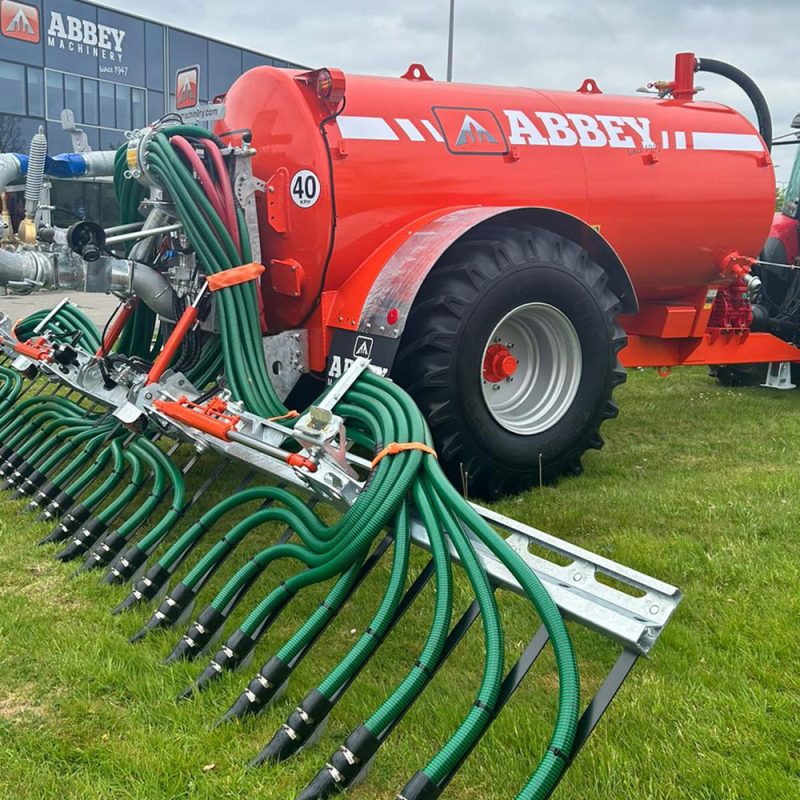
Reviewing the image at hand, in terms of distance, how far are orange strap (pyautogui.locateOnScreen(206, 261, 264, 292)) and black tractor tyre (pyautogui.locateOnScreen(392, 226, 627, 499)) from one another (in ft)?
2.22

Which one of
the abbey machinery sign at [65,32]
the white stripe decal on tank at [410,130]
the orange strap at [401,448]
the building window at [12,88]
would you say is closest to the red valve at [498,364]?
the white stripe decal on tank at [410,130]

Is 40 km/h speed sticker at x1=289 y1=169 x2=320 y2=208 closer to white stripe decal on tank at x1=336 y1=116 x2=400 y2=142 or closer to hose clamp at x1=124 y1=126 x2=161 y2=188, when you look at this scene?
white stripe decal on tank at x1=336 y1=116 x2=400 y2=142

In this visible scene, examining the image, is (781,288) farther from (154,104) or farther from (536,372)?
(154,104)

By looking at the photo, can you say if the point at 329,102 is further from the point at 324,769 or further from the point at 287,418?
the point at 324,769

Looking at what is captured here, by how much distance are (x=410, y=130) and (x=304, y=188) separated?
22.5 inches

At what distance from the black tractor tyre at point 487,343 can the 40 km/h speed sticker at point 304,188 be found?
61 centimetres

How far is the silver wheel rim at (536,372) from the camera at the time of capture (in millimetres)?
3913

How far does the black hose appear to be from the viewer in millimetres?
5512

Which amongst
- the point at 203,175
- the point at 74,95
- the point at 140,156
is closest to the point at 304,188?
the point at 203,175

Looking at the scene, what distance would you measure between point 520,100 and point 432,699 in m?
3.10

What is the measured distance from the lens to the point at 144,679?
7.86 feet

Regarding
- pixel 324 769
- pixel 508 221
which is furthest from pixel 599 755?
pixel 508 221

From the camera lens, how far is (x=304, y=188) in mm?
3652

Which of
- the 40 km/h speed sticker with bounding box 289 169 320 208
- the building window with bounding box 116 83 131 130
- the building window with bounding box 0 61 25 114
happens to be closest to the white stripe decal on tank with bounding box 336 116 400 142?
the 40 km/h speed sticker with bounding box 289 169 320 208
